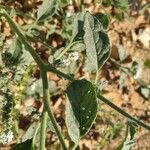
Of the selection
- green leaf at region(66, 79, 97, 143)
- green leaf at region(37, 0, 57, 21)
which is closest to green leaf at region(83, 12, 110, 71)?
green leaf at region(66, 79, 97, 143)

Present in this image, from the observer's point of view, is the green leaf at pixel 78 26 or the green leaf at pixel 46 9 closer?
the green leaf at pixel 78 26

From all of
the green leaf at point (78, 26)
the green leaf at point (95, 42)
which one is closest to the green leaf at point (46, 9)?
the green leaf at point (78, 26)

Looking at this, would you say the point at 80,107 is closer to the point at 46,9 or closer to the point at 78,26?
the point at 78,26

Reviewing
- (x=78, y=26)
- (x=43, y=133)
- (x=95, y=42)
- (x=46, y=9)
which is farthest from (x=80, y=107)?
(x=46, y=9)

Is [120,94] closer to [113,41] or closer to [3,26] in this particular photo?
[113,41]

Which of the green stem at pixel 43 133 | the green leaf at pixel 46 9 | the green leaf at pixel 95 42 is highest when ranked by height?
the green leaf at pixel 46 9

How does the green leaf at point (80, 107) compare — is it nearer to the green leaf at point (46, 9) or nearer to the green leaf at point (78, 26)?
the green leaf at point (78, 26)

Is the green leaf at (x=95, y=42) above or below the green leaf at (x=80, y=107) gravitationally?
above
